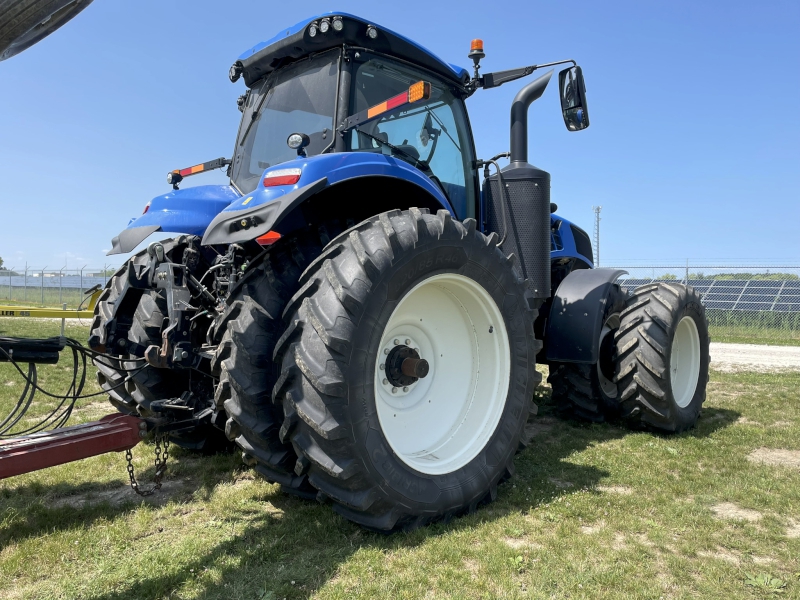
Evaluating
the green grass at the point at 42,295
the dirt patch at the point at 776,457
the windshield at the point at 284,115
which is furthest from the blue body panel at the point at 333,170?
the green grass at the point at 42,295

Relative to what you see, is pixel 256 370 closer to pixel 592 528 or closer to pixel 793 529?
pixel 592 528

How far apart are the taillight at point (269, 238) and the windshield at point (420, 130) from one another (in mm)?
942

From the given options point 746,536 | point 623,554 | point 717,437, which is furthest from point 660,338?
point 623,554

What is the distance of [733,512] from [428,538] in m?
1.79

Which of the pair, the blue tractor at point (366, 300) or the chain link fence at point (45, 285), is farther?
the chain link fence at point (45, 285)

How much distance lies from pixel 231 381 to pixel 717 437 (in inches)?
160

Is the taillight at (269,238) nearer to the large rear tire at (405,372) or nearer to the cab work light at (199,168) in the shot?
the large rear tire at (405,372)

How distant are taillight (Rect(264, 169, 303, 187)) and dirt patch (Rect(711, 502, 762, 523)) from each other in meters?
2.85

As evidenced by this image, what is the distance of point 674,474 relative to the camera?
12.4ft

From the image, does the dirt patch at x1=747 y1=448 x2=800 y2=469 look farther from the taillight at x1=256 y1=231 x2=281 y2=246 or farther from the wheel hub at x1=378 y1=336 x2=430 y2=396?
the taillight at x1=256 y1=231 x2=281 y2=246

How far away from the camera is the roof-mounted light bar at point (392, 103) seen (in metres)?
2.88

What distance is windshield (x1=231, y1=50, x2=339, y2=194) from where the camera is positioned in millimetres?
3641

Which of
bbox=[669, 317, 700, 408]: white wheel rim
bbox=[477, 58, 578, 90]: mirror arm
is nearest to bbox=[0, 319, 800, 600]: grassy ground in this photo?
bbox=[669, 317, 700, 408]: white wheel rim

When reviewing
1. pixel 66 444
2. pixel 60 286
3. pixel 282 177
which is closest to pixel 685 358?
pixel 282 177
